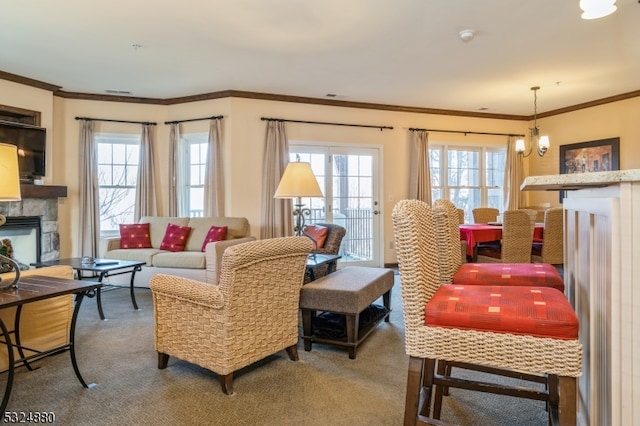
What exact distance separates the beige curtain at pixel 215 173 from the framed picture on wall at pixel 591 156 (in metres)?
4.91

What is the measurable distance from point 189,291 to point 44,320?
3.56 feet

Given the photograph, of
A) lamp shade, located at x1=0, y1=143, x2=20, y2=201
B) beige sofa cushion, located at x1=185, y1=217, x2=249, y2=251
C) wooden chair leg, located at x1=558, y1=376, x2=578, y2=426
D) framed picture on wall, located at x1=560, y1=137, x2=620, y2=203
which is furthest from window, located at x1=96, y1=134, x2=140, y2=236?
framed picture on wall, located at x1=560, y1=137, x2=620, y2=203

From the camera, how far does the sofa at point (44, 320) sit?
2.36m

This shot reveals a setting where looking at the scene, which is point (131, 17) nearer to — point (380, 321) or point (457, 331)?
point (380, 321)

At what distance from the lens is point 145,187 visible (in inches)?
222

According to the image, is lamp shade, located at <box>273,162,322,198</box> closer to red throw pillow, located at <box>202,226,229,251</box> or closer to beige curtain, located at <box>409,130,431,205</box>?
red throw pillow, located at <box>202,226,229,251</box>

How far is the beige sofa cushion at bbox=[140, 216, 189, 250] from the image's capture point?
5.16 m

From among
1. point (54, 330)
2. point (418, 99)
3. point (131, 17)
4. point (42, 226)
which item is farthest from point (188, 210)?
point (418, 99)

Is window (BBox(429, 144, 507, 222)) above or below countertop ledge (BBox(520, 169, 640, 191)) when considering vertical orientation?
above

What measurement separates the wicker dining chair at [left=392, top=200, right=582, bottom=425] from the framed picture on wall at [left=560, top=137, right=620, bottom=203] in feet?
17.3

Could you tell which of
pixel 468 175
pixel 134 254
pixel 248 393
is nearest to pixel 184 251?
pixel 134 254

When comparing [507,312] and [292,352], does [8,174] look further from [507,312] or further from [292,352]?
[507,312]

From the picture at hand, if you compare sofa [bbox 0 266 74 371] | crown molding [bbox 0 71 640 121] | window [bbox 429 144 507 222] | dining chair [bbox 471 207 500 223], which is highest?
crown molding [bbox 0 71 640 121]

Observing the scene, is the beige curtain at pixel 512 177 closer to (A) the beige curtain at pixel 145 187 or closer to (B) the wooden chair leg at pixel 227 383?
(A) the beige curtain at pixel 145 187
